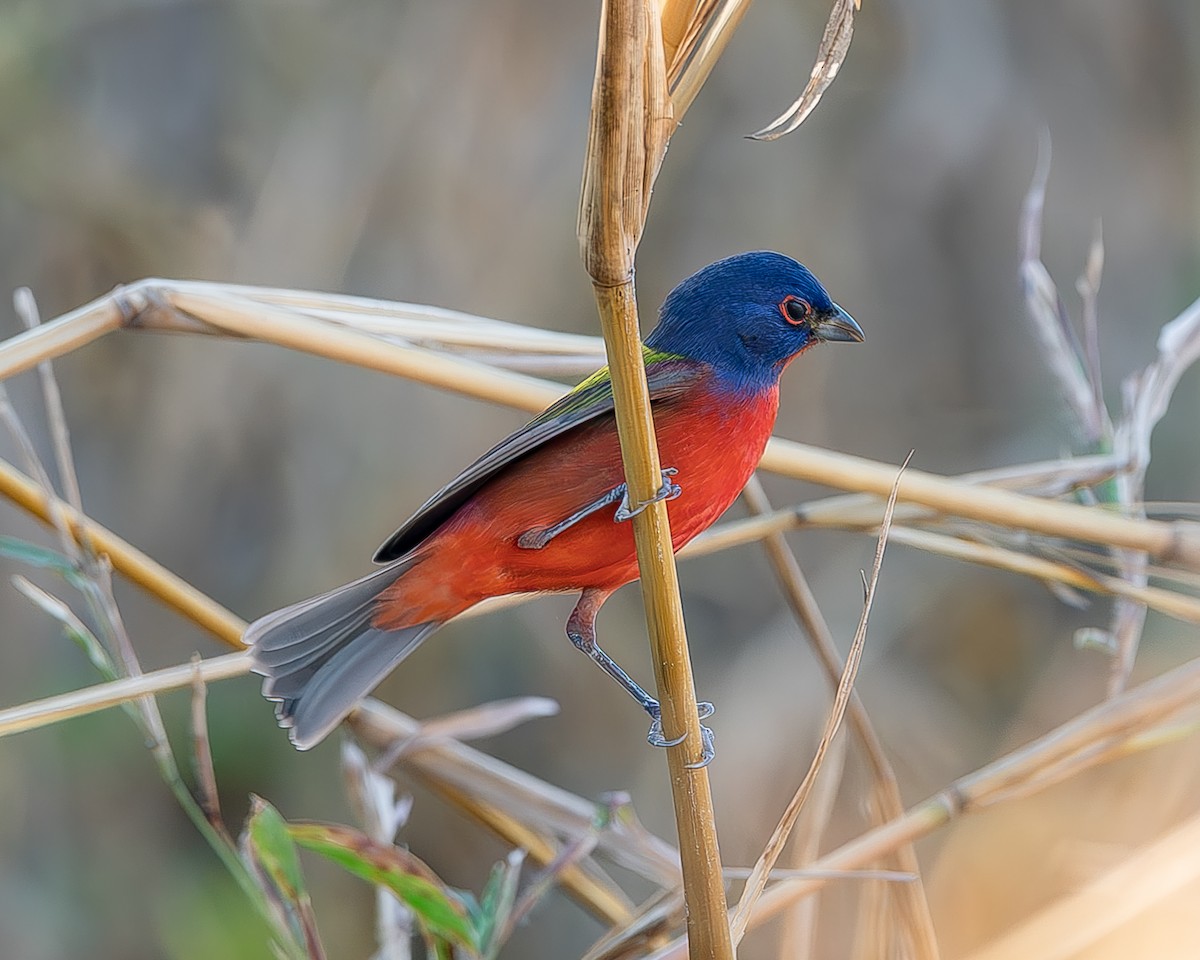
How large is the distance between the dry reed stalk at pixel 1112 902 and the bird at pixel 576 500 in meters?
0.58

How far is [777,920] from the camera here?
3.28 m

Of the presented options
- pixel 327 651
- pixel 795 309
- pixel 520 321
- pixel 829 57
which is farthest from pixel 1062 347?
pixel 520 321

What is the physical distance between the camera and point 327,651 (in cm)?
149

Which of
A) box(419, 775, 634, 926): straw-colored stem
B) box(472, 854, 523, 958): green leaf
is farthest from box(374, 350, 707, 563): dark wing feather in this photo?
box(419, 775, 634, 926): straw-colored stem

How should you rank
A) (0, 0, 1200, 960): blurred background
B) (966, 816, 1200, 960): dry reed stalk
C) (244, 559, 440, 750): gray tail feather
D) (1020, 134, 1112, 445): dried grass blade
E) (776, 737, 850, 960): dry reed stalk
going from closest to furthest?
1. (244, 559, 440, 750): gray tail feather
2. (966, 816, 1200, 960): dry reed stalk
3. (776, 737, 850, 960): dry reed stalk
4. (1020, 134, 1112, 445): dried grass blade
5. (0, 0, 1200, 960): blurred background

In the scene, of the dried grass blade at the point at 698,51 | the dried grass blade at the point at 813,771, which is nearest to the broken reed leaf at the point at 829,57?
the dried grass blade at the point at 698,51


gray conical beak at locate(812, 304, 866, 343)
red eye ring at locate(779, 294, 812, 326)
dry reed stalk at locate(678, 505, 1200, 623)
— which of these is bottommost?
dry reed stalk at locate(678, 505, 1200, 623)

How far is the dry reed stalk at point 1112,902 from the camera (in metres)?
1.52

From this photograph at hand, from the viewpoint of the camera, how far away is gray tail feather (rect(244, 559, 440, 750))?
1411 mm

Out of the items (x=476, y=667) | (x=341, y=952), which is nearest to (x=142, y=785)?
(x=341, y=952)

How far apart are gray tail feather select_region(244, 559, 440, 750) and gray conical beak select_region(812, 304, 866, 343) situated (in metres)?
0.57

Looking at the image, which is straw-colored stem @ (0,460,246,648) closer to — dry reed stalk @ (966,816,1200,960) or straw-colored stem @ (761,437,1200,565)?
straw-colored stem @ (761,437,1200,565)

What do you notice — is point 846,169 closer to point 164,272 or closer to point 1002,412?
point 1002,412

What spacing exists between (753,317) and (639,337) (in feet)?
1.59
